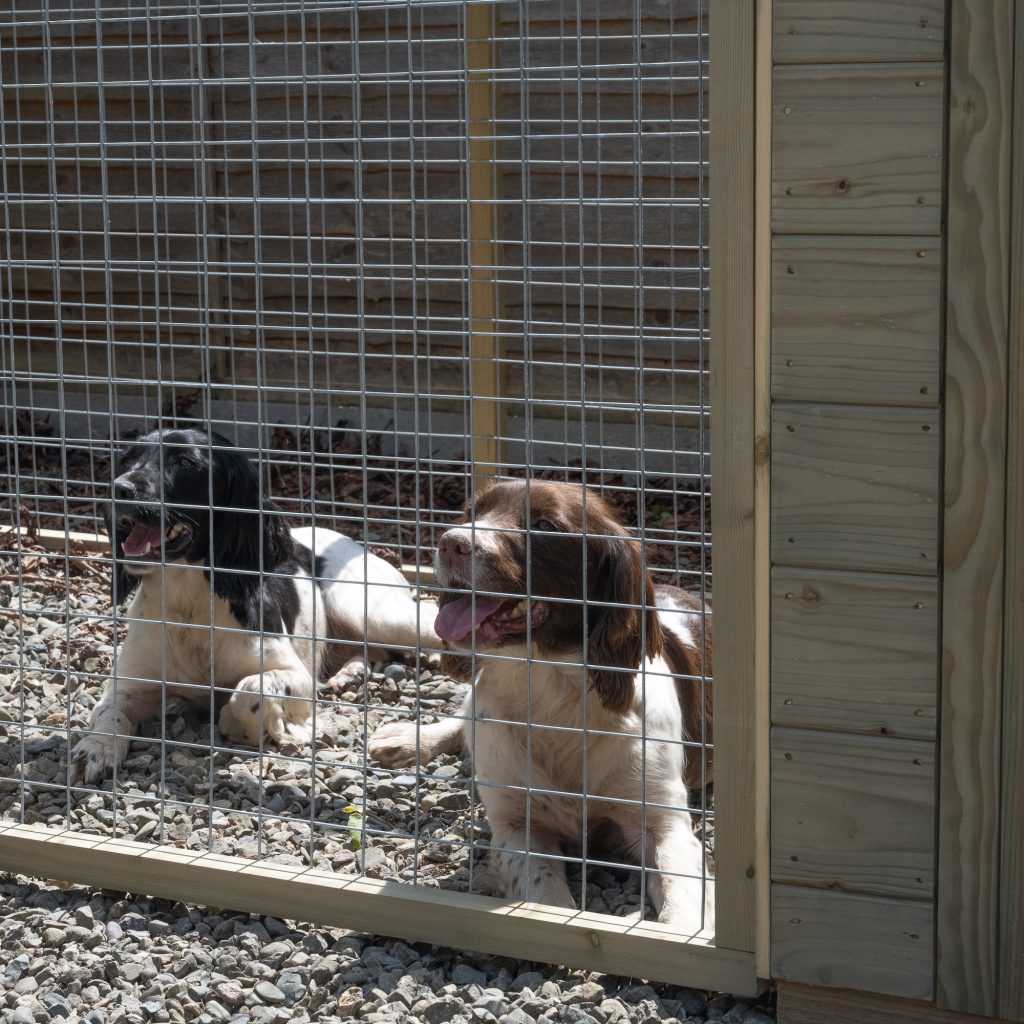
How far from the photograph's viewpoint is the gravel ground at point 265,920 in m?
2.79

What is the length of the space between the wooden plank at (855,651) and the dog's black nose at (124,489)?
7.09 feet

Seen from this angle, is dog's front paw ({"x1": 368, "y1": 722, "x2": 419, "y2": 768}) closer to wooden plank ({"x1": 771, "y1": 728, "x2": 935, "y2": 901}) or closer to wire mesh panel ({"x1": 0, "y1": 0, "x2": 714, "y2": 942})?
wire mesh panel ({"x1": 0, "y1": 0, "x2": 714, "y2": 942})

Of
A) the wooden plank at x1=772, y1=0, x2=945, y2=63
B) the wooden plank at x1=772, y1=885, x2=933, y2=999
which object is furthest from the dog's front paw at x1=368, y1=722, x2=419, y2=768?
the wooden plank at x1=772, y1=0, x2=945, y2=63

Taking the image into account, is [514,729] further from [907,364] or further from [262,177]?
[262,177]

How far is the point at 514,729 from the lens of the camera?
340 centimetres

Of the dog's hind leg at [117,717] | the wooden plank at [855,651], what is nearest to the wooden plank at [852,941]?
the wooden plank at [855,651]

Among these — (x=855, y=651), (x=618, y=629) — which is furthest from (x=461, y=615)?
(x=855, y=651)

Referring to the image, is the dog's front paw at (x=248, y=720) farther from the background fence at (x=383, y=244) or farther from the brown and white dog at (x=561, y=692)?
the background fence at (x=383, y=244)

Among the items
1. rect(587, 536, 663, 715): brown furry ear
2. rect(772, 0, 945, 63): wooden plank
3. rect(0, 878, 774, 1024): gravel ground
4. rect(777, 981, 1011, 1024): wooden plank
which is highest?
rect(772, 0, 945, 63): wooden plank

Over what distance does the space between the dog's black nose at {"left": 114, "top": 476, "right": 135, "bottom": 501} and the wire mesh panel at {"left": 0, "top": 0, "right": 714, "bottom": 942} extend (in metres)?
0.05

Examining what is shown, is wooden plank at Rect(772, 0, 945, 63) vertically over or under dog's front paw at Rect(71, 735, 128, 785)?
over

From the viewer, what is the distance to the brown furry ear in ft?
10.6

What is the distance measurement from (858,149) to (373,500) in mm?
5071

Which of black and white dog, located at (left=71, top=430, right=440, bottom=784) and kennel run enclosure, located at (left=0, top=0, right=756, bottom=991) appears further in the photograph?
black and white dog, located at (left=71, top=430, right=440, bottom=784)
